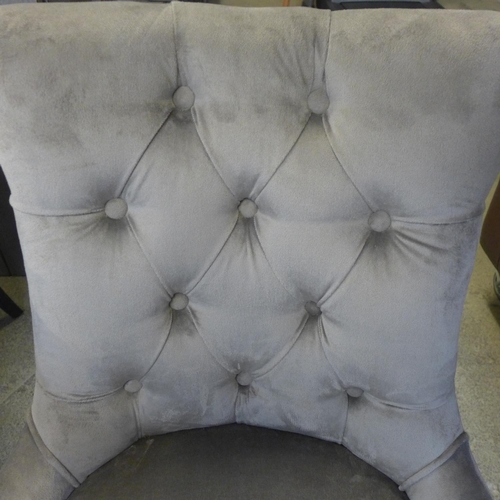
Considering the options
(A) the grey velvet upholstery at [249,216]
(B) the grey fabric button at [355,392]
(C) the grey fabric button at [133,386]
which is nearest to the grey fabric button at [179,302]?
(A) the grey velvet upholstery at [249,216]

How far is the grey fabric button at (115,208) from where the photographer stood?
1.62 feet

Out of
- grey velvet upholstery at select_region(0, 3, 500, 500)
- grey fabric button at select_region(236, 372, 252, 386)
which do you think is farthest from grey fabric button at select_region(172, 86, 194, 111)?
grey fabric button at select_region(236, 372, 252, 386)

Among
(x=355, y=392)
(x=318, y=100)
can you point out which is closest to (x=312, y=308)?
(x=355, y=392)

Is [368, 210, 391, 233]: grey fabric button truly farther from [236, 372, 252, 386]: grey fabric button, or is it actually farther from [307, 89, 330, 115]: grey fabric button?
[236, 372, 252, 386]: grey fabric button

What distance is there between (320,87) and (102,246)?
26 cm

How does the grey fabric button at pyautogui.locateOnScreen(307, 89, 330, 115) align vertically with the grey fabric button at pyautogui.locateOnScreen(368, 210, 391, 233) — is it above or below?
above

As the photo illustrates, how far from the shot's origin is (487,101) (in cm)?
44

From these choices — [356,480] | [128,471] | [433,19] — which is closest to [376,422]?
[356,480]

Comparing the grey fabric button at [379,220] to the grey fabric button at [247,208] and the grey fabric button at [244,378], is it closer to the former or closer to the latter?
the grey fabric button at [247,208]

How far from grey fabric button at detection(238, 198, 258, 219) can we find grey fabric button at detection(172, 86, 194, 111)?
0.11 m

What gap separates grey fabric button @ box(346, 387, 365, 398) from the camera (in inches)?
22.8

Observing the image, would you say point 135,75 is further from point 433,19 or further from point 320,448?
point 320,448

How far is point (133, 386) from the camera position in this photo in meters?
0.58

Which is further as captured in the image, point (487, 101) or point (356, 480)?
point (356, 480)
